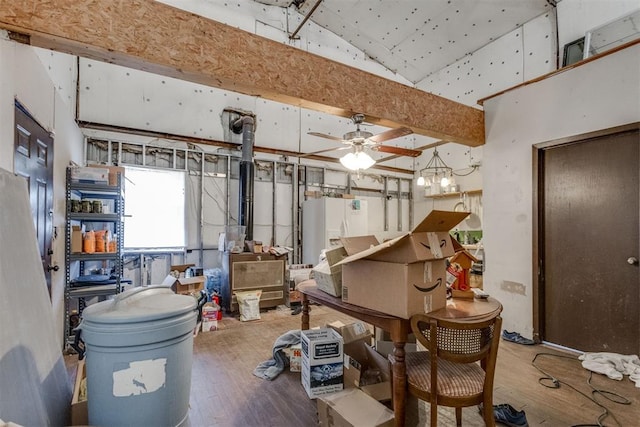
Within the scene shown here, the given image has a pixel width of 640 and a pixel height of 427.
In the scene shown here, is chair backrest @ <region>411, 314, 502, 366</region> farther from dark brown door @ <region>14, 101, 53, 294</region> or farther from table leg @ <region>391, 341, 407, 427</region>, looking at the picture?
dark brown door @ <region>14, 101, 53, 294</region>

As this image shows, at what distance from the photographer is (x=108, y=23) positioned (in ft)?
6.55

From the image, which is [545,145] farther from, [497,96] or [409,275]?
[409,275]

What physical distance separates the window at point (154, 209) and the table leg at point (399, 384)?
4160 mm

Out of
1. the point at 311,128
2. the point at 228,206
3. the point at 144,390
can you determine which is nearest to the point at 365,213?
the point at 311,128

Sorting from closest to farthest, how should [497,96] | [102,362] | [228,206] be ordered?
1. [102,362]
2. [497,96]
3. [228,206]

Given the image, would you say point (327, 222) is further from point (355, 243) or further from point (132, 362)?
point (132, 362)

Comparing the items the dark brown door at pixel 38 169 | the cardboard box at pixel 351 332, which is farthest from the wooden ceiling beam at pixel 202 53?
the cardboard box at pixel 351 332

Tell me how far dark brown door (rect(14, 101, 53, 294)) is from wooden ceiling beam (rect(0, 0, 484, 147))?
1.78ft

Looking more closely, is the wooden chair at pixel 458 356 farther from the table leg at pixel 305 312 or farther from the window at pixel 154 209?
the window at pixel 154 209

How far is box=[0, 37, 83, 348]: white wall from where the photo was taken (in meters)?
1.80

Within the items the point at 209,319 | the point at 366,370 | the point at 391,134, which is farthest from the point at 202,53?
the point at 209,319

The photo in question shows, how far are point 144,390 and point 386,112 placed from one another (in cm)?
279

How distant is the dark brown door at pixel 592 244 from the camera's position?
275 centimetres

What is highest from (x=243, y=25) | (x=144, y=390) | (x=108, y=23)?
(x=243, y=25)
